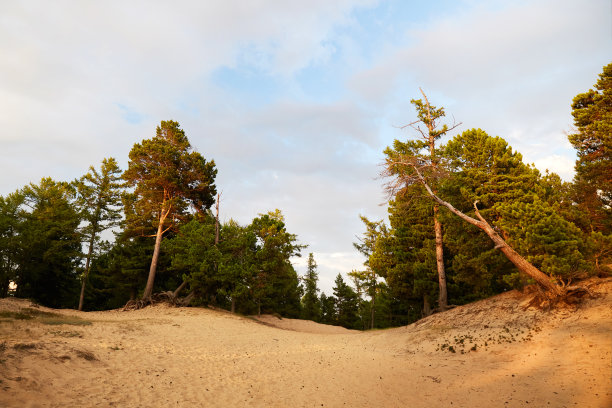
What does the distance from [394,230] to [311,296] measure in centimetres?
3461

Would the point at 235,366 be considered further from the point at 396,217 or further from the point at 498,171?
the point at 396,217

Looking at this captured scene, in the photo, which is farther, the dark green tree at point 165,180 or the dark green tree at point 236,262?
the dark green tree at point 165,180

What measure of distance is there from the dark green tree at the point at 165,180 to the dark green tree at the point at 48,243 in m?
9.14

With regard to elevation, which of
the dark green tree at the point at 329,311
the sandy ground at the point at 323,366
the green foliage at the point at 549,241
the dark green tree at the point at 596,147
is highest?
the dark green tree at the point at 596,147

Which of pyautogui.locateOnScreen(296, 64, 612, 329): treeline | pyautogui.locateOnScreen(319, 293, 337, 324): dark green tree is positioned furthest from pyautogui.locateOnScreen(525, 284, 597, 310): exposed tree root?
Answer: pyautogui.locateOnScreen(319, 293, 337, 324): dark green tree

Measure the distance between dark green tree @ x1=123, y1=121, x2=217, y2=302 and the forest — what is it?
0.13 meters

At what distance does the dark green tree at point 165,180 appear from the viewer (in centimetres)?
2751

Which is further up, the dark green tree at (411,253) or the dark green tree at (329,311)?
the dark green tree at (411,253)

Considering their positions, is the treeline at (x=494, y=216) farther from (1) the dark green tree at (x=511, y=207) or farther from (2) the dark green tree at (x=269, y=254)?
(2) the dark green tree at (x=269, y=254)

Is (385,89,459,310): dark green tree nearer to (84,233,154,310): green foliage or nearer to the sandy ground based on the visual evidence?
the sandy ground

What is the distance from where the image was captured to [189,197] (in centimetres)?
3028

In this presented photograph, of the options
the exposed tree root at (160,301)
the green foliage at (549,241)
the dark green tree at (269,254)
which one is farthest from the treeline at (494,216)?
the exposed tree root at (160,301)

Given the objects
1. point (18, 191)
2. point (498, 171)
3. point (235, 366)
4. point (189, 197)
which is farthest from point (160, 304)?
point (498, 171)

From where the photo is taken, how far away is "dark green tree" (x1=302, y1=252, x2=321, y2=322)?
184 feet
